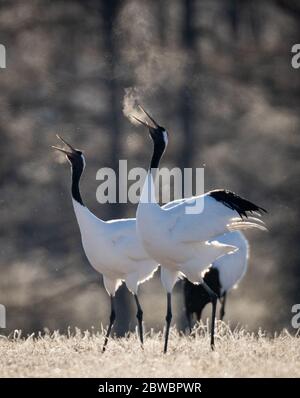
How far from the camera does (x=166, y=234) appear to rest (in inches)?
343

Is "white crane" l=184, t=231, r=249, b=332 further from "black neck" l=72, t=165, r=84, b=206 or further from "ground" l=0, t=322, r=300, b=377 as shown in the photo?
"black neck" l=72, t=165, r=84, b=206

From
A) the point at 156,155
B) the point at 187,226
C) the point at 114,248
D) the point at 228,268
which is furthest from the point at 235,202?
the point at 228,268

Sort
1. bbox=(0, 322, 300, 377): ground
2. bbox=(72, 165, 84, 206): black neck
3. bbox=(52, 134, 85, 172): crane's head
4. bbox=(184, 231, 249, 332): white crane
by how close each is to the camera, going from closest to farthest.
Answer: bbox=(0, 322, 300, 377): ground < bbox=(72, 165, 84, 206): black neck < bbox=(52, 134, 85, 172): crane's head < bbox=(184, 231, 249, 332): white crane

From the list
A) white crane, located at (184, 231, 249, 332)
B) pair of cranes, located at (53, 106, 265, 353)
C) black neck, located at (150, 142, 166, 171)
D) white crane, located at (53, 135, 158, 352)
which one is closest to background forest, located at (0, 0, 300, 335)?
white crane, located at (184, 231, 249, 332)

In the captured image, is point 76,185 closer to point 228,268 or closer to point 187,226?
point 187,226

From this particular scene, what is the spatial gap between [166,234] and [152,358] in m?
0.99

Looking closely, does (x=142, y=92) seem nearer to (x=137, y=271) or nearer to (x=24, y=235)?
(x=24, y=235)

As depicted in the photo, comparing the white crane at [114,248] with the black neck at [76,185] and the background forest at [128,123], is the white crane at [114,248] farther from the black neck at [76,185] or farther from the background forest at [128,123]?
the background forest at [128,123]

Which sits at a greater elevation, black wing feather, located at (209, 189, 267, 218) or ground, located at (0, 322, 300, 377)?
black wing feather, located at (209, 189, 267, 218)

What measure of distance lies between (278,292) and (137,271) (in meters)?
7.21

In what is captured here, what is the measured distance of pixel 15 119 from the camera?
635 inches

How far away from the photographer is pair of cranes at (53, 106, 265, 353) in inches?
344

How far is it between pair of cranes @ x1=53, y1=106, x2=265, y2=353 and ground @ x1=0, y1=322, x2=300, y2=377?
241 mm

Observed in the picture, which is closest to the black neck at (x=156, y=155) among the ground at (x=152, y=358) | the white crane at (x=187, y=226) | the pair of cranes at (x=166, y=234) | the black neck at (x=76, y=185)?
the pair of cranes at (x=166, y=234)
